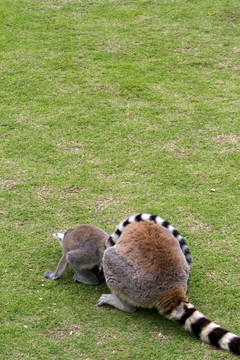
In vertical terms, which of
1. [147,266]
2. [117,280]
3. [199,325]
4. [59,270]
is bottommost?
[199,325]

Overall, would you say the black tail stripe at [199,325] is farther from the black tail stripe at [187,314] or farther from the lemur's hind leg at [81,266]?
the lemur's hind leg at [81,266]

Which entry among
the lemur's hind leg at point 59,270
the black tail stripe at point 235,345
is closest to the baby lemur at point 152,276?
the black tail stripe at point 235,345

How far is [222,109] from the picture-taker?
30.8ft

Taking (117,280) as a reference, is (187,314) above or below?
below

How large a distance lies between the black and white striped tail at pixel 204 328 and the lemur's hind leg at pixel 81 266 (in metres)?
1.07

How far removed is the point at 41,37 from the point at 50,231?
229 inches

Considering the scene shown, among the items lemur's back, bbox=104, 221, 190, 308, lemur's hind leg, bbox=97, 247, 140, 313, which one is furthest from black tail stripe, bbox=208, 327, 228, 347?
lemur's hind leg, bbox=97, 247, 140, 313

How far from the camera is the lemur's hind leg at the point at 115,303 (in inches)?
226

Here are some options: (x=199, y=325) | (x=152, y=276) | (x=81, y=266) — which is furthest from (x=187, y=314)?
(x=81, y=266)

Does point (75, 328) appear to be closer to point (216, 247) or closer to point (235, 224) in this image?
point (216, 247)

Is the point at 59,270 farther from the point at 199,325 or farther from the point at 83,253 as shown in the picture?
the point at 199,325

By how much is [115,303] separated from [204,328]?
0.99 metres

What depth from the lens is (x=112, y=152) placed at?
835 cm

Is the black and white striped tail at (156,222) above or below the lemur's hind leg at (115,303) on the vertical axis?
above
